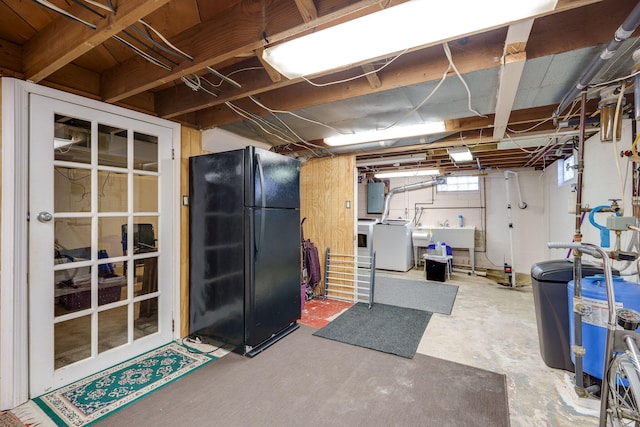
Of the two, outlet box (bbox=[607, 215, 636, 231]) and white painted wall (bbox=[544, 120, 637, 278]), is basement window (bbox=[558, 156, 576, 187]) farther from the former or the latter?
outlet box (bbox=[607, 215, 636, 231])

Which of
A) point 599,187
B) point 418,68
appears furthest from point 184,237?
point 599,187

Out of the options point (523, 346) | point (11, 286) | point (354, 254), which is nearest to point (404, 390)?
point (523, 346)

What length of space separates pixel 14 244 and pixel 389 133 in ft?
10.5

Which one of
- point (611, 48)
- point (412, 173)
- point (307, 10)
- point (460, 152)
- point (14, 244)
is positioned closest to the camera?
point (307, 10)

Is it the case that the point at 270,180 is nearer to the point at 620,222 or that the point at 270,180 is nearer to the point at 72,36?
the point at 72,36

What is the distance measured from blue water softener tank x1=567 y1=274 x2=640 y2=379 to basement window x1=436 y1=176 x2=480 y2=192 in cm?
466

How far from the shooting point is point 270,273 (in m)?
2.55

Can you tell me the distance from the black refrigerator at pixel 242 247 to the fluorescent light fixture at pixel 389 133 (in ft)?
2.50

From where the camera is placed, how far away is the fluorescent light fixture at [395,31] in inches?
43.9

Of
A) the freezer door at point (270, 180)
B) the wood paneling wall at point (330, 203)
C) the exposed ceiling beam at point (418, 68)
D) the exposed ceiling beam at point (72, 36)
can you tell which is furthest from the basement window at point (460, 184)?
the exposed ceiling beam at point (72, 36)

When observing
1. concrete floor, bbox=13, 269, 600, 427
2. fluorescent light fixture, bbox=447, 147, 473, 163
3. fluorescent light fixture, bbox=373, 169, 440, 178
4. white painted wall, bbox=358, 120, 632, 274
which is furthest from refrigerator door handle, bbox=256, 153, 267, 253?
white painted wall, bbox=358, 120, 632, 274

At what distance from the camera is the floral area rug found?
171cm

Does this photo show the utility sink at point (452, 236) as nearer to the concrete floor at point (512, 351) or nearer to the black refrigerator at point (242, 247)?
the concrete floor at point (512, 351)

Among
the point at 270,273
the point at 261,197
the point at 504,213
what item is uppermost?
the point at 261,197
